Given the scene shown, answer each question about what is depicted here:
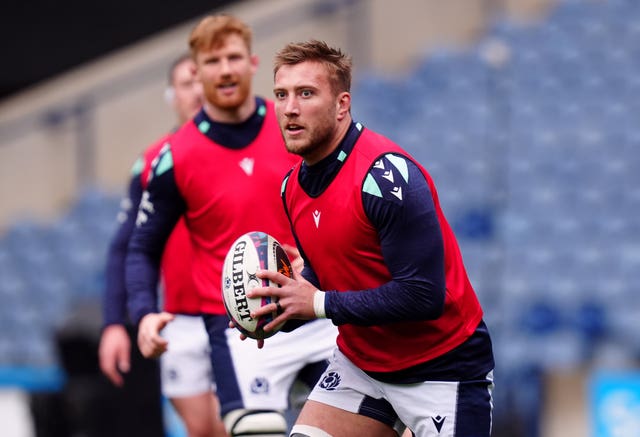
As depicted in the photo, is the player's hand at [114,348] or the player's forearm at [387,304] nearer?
the player's forearm at [387,304]

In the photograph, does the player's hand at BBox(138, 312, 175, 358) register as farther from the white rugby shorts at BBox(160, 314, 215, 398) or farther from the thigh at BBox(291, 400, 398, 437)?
the white rugby shorts at BBox(160, 314, 215, 398)

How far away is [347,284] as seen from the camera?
3799 mm

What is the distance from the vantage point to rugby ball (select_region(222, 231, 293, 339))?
3672 millimetres

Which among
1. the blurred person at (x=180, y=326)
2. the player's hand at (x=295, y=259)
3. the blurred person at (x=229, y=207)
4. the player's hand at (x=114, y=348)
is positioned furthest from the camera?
the blurred person at (x=180, y=326)

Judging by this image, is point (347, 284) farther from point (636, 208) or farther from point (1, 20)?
point (1, 20)

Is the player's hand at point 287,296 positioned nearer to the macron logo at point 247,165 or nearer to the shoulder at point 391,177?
the shoulder at point 391,177

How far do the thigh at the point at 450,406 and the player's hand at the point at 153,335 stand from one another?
917 mm

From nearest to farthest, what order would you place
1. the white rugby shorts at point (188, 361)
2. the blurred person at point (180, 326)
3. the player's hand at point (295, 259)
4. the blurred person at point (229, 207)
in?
the player's hand at point (295, 259)
the blurred person at point (229, 207)
the blurred person at point (180, 326)
the white rugby shorts at point (188, 361)

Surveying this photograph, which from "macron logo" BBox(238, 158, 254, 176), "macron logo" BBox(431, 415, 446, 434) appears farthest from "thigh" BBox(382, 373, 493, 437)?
"macron logo" BBox(238, 158, 254, 176)

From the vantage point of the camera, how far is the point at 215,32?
465 centimetres

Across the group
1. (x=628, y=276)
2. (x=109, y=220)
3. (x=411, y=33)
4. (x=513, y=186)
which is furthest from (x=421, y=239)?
(x=411, y=33)

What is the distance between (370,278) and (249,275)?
0.39 metres

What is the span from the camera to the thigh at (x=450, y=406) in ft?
12.5

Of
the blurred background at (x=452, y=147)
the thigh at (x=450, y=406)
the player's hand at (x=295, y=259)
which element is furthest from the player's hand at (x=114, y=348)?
the blurred background at (x=452, y=147)
